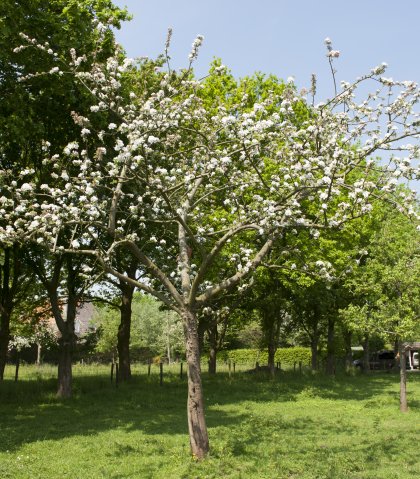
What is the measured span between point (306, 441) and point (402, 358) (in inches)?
384

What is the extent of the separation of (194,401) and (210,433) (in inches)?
173

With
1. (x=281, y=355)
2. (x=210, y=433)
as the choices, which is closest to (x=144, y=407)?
(x=210, y=433)

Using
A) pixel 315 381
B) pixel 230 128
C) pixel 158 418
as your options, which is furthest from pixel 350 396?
pixel 230 128

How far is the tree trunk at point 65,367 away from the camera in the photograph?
25734 millimetres

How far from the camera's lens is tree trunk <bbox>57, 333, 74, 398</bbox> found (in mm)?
25734

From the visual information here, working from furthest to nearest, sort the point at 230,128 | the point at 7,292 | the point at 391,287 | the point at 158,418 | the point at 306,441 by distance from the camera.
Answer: the point at 7,292 < the point at 391,287 < the point at 158,418 < the point at 306,441 < the point at 230,128

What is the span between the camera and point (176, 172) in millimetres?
13398

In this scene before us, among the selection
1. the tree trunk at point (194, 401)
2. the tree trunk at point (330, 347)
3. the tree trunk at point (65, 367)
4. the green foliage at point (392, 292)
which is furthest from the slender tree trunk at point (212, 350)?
the tree trunk at point (194, 401)

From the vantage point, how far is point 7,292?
92.2 feet

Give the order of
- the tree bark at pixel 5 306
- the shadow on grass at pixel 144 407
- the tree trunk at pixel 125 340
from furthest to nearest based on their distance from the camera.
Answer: the tree trunk at pixel 125 340 → the tree bark at pixel 5 306 → the shadow on grass at pixel 144 407

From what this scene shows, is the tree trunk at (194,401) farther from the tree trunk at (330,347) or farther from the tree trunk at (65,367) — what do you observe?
the tree trunk at (330,347)

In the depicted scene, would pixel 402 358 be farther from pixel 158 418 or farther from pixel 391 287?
pixel 158 418

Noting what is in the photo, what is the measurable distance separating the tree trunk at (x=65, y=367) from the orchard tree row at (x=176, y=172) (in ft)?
0.29

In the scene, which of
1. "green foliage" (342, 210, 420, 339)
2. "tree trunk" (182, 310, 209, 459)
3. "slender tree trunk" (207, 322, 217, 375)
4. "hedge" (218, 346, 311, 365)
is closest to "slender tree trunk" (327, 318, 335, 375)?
"slender tree trunk" (207, 322, 217, 375)
